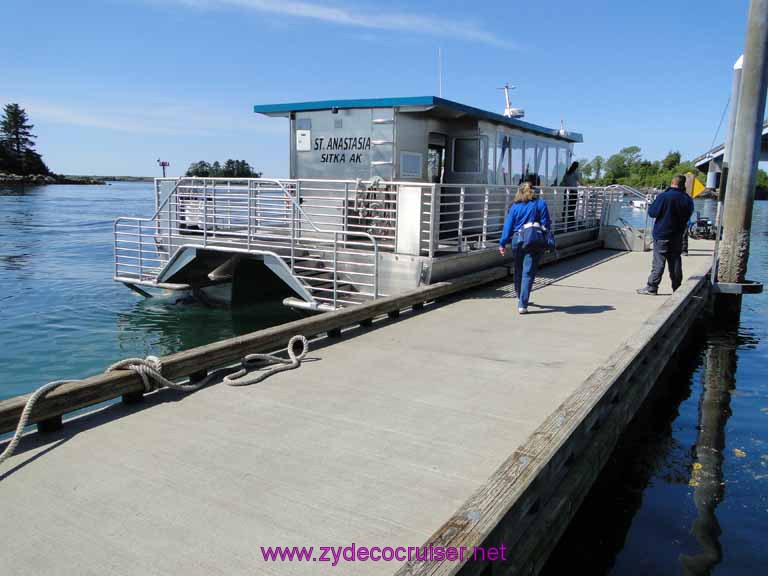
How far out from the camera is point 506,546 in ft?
10.5

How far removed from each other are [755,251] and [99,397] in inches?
1278

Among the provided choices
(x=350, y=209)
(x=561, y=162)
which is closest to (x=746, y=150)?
(x=350, y=209)

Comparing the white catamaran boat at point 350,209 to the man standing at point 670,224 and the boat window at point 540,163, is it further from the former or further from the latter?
the man standing at point 670,224

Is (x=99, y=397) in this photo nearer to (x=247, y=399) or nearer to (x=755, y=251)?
(x=247, y=399)

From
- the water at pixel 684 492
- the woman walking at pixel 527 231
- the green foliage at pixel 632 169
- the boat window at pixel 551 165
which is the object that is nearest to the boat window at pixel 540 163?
the boat window at pixel 551 165

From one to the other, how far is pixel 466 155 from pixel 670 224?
5.08 meters

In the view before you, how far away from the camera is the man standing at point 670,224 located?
30.9ft

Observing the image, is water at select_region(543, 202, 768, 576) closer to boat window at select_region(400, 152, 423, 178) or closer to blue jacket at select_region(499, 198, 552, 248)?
blue jacket at select_region(499, 198, 552, 248)

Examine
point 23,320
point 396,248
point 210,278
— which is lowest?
point 23,320

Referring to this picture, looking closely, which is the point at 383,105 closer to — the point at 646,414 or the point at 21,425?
the point at 646,414

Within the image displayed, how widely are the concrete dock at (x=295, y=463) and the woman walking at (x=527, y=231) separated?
1759 millimetres

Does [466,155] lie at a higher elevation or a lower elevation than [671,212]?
higher

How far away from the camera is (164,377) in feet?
16.5

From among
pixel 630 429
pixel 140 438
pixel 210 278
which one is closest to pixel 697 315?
pixel 630 429
